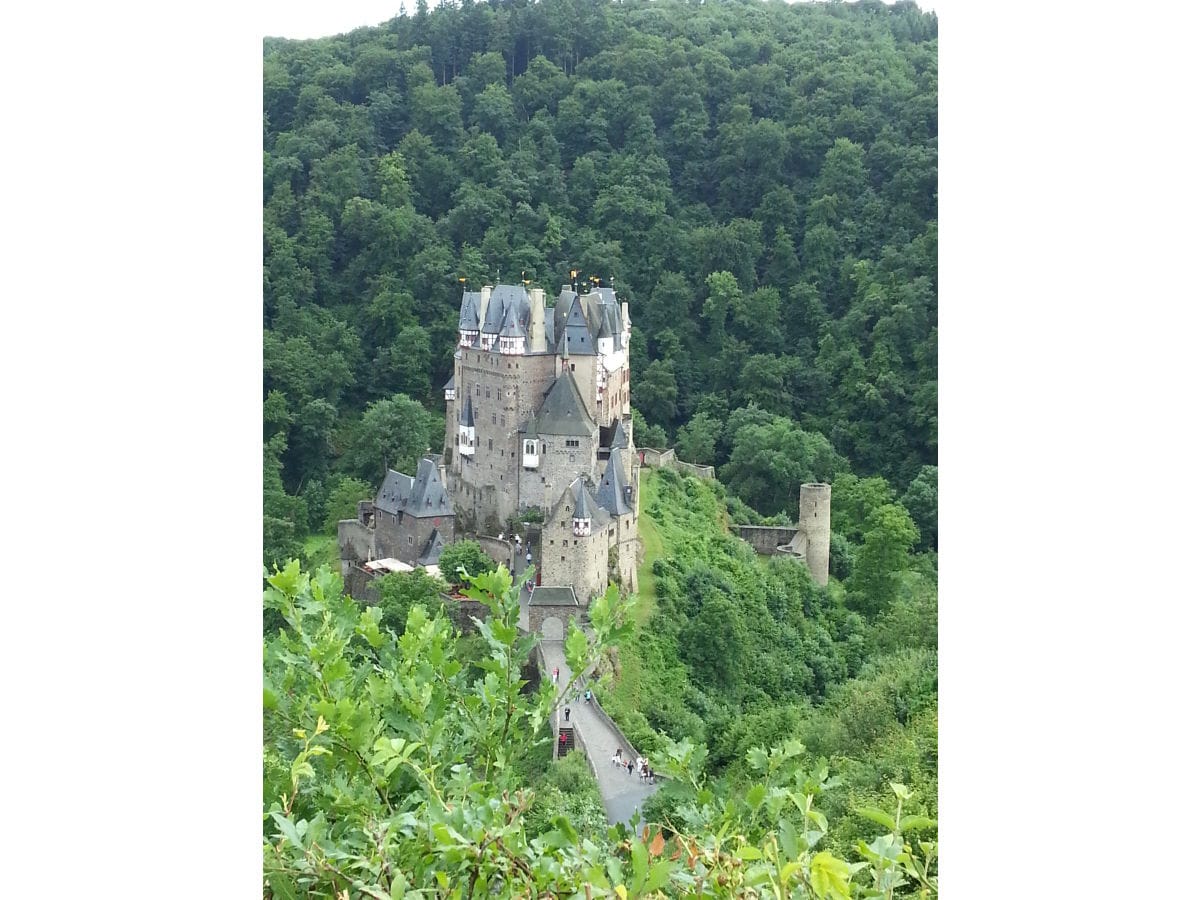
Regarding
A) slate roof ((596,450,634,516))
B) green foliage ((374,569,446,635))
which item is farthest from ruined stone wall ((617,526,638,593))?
green foliage ((374,569,446,635))

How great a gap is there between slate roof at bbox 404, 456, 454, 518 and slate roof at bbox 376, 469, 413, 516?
0.25 feet

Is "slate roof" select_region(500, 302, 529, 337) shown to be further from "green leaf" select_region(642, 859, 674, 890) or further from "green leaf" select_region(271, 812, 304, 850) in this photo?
"green leaf" select_region(642, 859, 674, 890)

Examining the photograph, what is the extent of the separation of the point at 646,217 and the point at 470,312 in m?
5.48

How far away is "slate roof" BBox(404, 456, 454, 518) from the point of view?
12.4 m

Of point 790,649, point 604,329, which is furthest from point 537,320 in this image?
point 790,649

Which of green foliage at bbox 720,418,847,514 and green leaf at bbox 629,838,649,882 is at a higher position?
green foliage at bbox 720,418,847,514

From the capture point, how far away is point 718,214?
1978cm

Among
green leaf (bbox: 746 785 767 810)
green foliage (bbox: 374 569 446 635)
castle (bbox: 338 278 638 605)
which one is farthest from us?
castle (bbox: 338 278 638 605)

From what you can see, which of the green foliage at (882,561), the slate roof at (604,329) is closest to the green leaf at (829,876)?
the green foliage at (882,561)

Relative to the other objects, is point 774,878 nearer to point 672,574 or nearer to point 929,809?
point 929,809

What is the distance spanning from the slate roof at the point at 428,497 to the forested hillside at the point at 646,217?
1.80ft

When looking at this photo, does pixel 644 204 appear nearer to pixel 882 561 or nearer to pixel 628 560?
pixel 882 561
